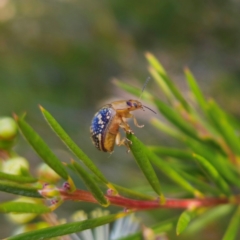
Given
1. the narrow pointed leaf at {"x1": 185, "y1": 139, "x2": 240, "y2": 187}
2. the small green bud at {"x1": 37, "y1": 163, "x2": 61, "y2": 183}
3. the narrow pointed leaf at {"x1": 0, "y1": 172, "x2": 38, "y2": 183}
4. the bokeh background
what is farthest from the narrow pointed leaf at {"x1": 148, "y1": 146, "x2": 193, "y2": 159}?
the bokeh background

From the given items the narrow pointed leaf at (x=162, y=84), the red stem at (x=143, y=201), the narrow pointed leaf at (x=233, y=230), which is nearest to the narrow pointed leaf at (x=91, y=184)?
the red stem at (x=143, y=201)

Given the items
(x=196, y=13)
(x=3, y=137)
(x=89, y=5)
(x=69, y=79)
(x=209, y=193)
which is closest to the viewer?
(x=3, y=137)

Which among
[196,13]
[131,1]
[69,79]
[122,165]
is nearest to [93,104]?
[69,79]

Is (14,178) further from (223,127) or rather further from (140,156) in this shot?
(223,127)

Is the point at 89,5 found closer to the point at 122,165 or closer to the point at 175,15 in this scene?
the point at 175,15

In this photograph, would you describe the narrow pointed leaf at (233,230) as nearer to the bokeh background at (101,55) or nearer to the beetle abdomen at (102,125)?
the beetle abdomen at (102,125)

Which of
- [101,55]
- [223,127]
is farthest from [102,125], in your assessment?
[101,55]
